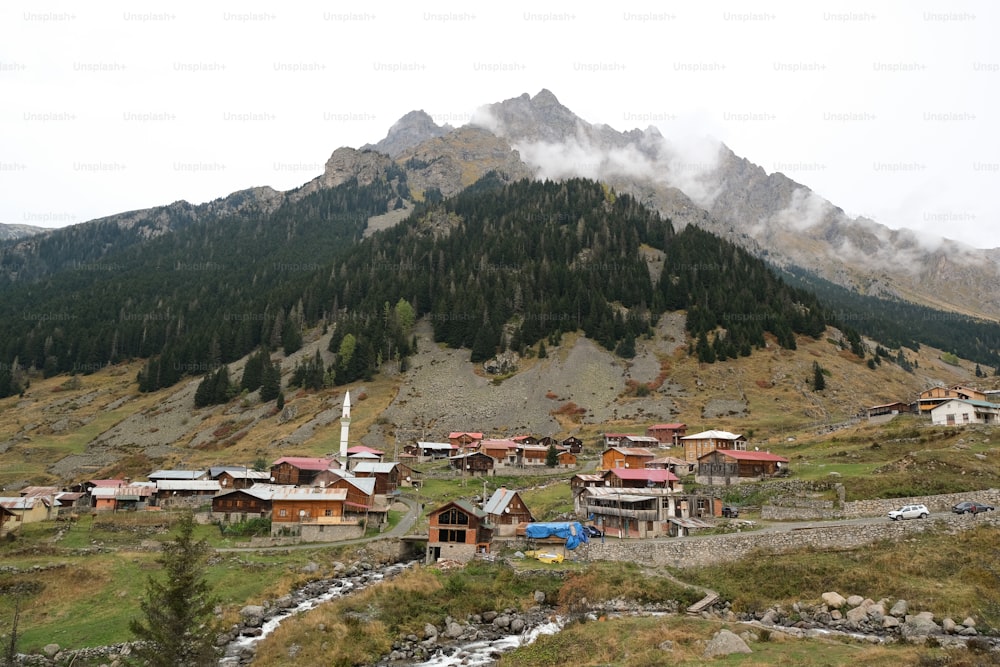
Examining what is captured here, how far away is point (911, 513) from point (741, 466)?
83.9ft

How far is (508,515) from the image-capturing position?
56.4 meters

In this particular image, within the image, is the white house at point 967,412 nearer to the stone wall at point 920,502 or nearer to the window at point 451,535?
the stone wall at point 920,502

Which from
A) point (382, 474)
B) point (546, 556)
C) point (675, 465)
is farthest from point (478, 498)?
point (546, 556)

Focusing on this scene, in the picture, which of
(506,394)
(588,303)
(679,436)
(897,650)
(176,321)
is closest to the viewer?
(897,650)

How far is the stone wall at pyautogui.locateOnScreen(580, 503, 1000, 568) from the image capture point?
3978 cm

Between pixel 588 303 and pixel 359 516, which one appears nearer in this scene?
pixel 359 516

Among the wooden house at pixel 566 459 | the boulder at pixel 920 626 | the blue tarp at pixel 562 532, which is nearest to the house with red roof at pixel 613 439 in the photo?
the wooden house at pixel 566 459

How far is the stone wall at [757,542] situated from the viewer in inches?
1566

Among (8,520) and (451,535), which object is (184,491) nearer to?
(8,520)

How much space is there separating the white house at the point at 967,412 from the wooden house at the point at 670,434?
33697 mm

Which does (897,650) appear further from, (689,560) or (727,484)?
(727,484)

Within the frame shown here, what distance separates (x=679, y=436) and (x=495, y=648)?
7063 cm

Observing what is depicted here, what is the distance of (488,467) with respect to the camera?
294 ft

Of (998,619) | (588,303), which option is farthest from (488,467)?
(588,303)
